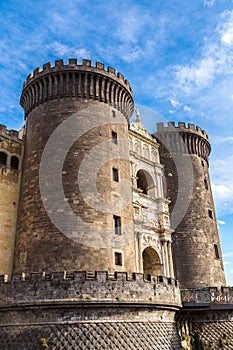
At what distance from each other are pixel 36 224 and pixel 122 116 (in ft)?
30.7

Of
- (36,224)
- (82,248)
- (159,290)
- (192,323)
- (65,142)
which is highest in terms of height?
(65,142)

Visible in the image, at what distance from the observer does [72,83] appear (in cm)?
2162

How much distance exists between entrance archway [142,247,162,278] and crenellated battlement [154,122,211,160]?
954 cm

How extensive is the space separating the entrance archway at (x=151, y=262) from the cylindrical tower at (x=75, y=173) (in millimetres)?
3702

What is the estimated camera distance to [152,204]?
2439cm

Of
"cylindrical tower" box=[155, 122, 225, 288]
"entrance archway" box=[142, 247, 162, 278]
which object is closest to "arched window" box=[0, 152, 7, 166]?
"entrance archway" box=[142, 247, 162, 278]

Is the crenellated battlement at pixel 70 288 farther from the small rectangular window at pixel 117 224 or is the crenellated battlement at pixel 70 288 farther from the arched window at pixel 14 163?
the arched window at pixel 14 163

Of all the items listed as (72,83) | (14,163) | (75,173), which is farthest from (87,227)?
(72,83)

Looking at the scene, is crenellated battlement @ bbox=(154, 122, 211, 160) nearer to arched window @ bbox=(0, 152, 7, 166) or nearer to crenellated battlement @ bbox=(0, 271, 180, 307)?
arched window @ bbox=(0, 152, 7, 166)

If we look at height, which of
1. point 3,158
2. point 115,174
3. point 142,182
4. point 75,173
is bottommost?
point 75,173

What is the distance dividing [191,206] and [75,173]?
11803mm

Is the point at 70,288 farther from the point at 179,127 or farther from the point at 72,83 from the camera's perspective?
the point at 179,127

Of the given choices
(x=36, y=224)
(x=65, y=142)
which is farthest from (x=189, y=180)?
(x=36, y=224)

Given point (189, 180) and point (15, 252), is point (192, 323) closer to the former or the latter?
point (15, 252)
